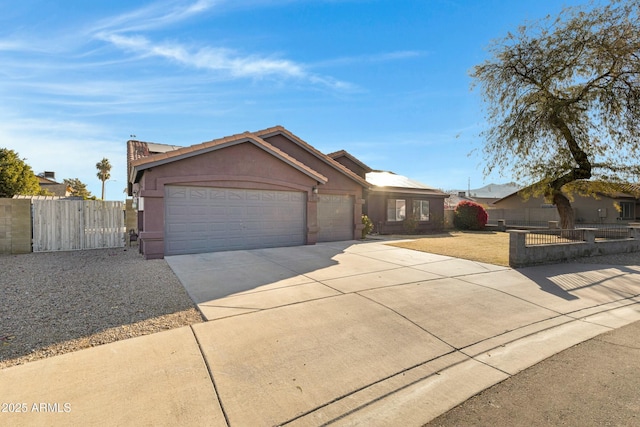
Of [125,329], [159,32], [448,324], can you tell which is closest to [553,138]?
[448,324]

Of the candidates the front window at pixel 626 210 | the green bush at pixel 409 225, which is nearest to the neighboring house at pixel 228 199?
the green bush at pixel 409 225

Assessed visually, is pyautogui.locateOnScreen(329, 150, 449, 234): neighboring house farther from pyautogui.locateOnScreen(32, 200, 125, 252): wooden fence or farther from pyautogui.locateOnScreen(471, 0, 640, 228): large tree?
pyautogui.locateOnScreen(32, 200, 125, 252): wooden fence

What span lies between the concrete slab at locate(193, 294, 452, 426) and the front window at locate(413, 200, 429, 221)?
1802 cm

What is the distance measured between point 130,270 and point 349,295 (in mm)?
6200

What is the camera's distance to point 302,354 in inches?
152

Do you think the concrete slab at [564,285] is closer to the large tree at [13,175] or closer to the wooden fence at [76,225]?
the wooden fence at [76,225]

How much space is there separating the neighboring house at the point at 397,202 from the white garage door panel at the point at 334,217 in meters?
3.80

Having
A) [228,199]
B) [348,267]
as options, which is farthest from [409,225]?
[228,199]

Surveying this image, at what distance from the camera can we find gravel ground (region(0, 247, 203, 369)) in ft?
13.5

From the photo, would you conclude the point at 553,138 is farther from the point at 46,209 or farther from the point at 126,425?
the point at 46,209

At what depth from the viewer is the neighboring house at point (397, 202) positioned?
20359 millimetres

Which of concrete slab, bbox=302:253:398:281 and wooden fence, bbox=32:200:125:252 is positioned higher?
wooden fence, bbox=32:200:125:252

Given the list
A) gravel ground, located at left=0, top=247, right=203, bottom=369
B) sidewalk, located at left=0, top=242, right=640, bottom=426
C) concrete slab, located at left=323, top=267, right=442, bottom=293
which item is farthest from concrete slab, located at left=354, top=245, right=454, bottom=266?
gravel ground, located at left=0, top=247, right=203, bottom=369

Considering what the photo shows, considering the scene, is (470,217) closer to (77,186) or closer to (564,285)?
(564,285)
